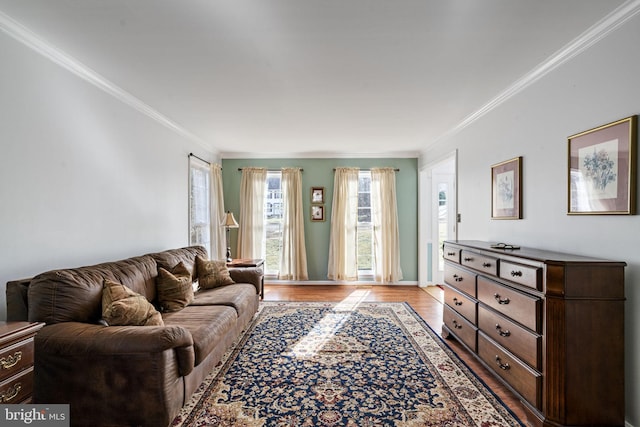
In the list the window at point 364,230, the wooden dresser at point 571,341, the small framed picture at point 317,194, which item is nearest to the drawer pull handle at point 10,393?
the wooden dresser at point 571,341

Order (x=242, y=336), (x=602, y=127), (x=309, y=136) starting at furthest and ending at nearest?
(x=309, y=136), (x=242, y=336), (x=602, y=127)

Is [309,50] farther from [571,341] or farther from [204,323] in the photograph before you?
[571,341]

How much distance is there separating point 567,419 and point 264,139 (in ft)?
15.3

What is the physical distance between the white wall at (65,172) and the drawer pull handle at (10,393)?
2.62 feet

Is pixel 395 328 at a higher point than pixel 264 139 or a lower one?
lower

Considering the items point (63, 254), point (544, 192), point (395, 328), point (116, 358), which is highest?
point (544, 192)

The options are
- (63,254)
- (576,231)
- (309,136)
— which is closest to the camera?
(576,231)

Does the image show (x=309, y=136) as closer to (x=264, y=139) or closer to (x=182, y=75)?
(x=264, y=139)

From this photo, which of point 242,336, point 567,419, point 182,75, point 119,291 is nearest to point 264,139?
point 182,75

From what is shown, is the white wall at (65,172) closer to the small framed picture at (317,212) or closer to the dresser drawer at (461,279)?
the small framed picture at (317,212)

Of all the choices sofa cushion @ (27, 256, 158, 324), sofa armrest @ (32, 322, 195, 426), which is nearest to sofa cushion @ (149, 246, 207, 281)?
sofa cushion @ (27, 256, 158, 324)

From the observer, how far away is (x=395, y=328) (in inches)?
150

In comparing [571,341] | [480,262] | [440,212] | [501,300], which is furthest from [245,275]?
[440,212]

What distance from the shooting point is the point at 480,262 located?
9.11 feet
